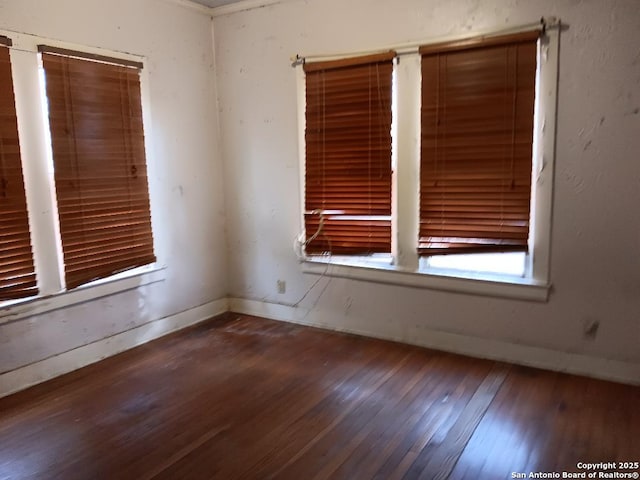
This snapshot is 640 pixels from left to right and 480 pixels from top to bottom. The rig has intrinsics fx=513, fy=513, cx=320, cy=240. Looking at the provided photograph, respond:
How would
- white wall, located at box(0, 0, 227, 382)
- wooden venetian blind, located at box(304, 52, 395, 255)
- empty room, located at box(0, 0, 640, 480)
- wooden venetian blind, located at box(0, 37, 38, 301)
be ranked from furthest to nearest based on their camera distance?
wooden venetian blind, located at box(304, 52, 395, 255) → white wall, located at box(0, 0, 227, 382) → wooden venetian blind, located at box(0, 37, 38, 301) → empty room, located at box(0, 0, 640, 480)

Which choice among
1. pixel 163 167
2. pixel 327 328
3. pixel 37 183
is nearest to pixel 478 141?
pixel 327 328

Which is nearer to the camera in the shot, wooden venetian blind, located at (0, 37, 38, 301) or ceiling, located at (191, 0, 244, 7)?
wooden venetian blind, located at (0, 37, 38, 301)

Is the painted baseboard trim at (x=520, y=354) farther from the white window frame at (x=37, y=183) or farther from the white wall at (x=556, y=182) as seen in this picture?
the white window frame at (x=37, y=183)

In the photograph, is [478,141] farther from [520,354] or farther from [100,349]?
[100,349]

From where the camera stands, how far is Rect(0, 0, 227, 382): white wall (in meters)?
3.12

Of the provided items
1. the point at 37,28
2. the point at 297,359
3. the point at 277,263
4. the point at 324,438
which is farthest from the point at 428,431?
the point at 37,28

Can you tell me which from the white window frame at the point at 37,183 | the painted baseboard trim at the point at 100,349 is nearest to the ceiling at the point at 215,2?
the white window frame at the point at 37,183

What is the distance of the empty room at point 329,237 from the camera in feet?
8.34

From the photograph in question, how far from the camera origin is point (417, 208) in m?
3.54

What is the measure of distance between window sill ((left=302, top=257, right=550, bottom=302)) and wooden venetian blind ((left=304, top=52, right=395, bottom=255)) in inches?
5.0

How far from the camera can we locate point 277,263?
13.9 ft

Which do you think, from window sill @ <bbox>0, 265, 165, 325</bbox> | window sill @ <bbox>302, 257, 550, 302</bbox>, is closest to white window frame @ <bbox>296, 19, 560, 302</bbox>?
window sill @ <bbox>302, 257, 550, 302</bbox>

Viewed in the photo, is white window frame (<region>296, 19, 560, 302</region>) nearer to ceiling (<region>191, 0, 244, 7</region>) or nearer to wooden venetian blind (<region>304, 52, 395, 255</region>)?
wooden venetian blind (<region>304, 52, 395, 255</region>)

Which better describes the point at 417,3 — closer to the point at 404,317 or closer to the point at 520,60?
the point at 520,60
